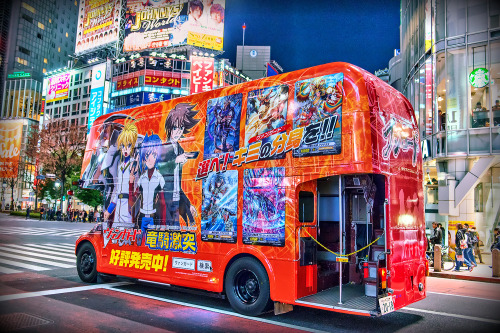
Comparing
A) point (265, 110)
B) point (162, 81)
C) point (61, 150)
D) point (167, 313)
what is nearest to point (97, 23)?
point (162, 81)

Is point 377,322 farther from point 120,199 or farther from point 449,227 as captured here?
point 449,227

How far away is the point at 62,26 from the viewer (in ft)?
389

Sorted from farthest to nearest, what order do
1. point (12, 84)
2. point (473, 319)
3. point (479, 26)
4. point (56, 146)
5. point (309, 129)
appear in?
point (12, 84) → point (56, 146) → point (479, 26) → point (473, 319) → point (309, 129)

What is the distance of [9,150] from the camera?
254ft

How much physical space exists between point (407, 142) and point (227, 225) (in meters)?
3.82

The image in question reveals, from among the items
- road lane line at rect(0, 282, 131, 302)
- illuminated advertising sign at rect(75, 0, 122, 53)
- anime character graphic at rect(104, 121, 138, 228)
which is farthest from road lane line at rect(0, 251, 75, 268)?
illuminated advertising sign at rect(75, 0, 122, 53)

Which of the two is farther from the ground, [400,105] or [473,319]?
[400,105]

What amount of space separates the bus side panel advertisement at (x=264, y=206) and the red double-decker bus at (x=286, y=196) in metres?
0.02

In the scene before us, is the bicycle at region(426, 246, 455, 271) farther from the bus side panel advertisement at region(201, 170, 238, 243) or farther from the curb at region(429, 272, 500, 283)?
the bus side panel advertisement at region(201, 170, 238, 243)

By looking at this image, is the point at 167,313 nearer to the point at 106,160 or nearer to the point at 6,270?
the point at 106,160

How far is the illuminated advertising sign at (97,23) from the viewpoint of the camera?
202 feet

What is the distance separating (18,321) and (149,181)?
3.83 metres

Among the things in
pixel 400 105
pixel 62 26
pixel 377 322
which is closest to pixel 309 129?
pixel 400 105

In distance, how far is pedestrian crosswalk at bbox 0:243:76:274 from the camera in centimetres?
1197
